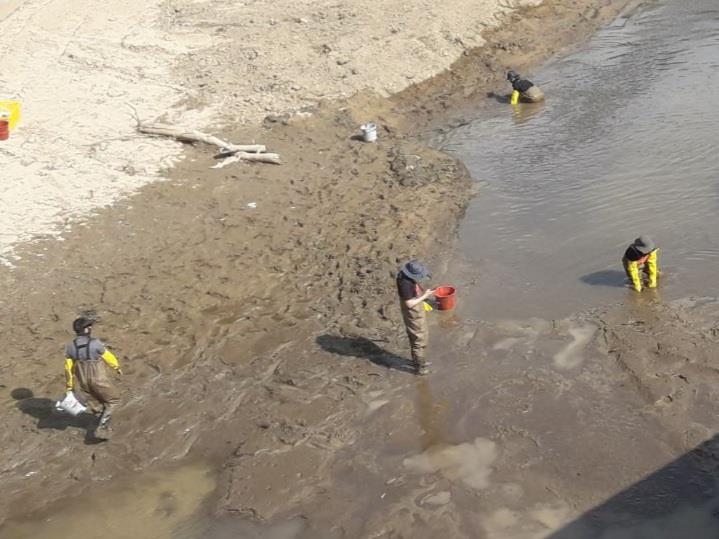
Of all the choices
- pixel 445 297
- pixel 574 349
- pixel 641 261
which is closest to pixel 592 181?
pixel 641 261

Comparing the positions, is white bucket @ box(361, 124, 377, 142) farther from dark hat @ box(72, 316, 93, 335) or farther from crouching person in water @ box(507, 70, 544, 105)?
dark hat @ box(72, 316, 93, 335)

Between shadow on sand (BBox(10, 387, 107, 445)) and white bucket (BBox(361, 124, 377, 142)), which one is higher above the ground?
white bucket (BBox(361, 124, 377, 142))

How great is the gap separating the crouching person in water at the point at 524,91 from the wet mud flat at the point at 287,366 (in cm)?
428

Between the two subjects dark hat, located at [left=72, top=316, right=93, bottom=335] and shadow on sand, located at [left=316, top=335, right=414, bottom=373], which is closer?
dark hat, located at [left=72, top=316, right=93, bottom=335]

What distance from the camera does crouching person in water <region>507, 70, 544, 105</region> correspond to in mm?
17109

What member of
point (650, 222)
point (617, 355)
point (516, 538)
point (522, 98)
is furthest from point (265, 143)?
point (516, 538)

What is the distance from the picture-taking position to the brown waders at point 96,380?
7824mm

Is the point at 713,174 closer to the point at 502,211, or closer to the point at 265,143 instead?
the point at 502,211

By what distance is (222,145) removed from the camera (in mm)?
14492

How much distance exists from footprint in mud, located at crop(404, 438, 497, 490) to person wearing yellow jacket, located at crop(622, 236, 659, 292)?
129 inches

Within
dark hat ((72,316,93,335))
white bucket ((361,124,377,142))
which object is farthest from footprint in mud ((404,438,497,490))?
white bucket ((361,124,377,142))

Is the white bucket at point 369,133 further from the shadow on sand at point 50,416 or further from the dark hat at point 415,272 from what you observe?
the shadow on sand at point 50,416

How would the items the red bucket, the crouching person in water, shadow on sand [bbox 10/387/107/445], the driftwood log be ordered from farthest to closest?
the crouching person in water → the driftwood log → the red bucket → shadow on sand [bbox 10/387/107/445]

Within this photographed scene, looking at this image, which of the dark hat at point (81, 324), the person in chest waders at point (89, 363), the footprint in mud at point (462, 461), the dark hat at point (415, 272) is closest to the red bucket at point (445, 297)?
the dark hat at point (415, 272)
